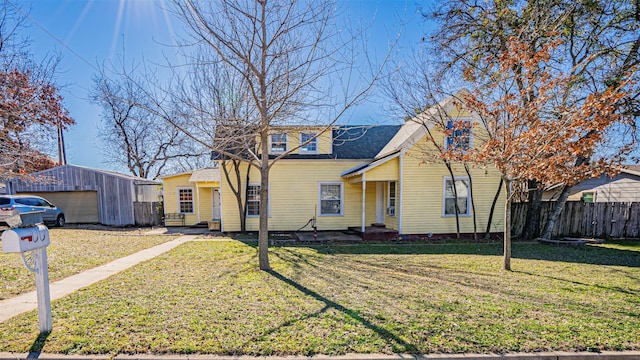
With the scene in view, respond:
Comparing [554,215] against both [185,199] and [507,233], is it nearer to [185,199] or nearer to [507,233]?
[507,233]

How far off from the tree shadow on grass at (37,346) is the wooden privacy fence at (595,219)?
15184 millimetres

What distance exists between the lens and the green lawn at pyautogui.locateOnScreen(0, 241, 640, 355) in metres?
3.30

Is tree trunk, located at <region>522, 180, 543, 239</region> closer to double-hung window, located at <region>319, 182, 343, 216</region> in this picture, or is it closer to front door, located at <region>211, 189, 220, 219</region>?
double-hung window, located at <region>319, 182, 343, 216</region>

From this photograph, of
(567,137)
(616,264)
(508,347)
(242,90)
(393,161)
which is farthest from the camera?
(393,161)

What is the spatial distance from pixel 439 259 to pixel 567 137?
168 inches

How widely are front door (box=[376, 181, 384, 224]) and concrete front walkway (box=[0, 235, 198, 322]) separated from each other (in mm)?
8819

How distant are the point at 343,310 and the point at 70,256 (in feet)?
27.8

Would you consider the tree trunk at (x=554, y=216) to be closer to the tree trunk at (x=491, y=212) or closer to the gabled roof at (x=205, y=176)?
the tree trunk at (x=491, y=212)

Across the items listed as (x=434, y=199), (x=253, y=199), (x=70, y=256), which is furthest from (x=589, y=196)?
(x=70, y=256)

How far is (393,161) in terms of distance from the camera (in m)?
11.4

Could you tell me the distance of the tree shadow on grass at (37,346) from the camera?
10.1 ft

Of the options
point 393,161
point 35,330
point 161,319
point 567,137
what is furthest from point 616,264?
point 35,330

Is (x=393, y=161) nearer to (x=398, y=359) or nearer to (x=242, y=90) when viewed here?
(x=242, y=90)

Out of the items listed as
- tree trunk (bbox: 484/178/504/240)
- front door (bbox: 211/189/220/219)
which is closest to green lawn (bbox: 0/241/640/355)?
tree trunk (bbox: 484/178/504/240)
